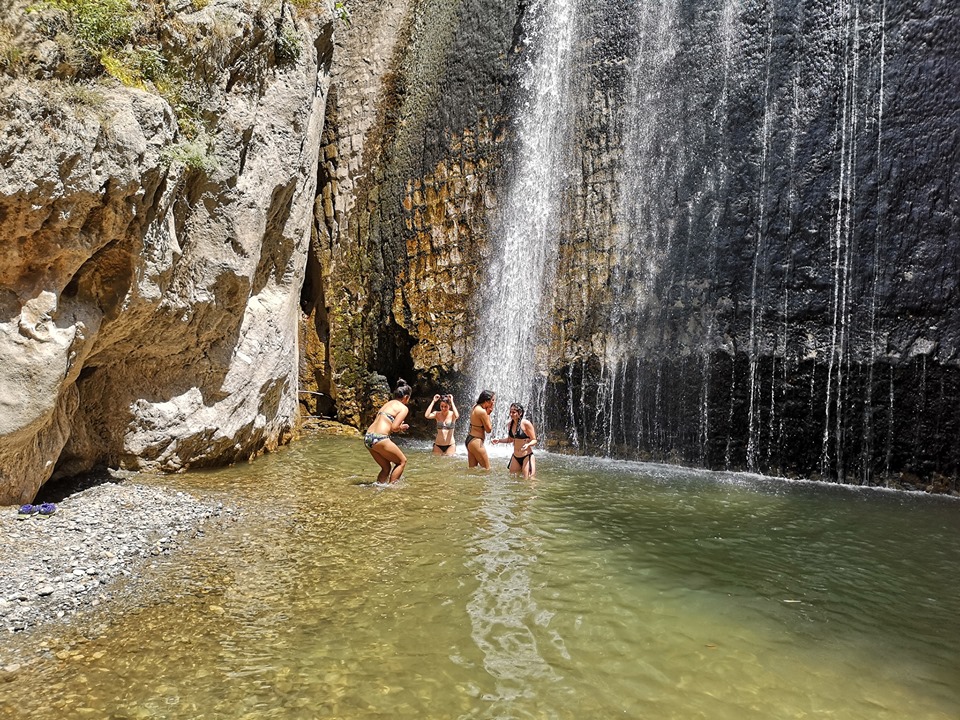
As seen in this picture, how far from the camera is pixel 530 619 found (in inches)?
193

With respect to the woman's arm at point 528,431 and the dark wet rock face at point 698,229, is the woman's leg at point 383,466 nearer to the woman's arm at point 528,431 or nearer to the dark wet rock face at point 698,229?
the woman's arm at point 528,431

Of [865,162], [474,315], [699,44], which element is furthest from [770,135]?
[474,315]

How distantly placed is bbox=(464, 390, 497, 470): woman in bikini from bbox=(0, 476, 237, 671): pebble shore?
3.77m

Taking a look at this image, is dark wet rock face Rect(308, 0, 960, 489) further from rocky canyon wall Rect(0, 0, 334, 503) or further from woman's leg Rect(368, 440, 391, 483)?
woman's leg Rect(368, 440, 391, 483)

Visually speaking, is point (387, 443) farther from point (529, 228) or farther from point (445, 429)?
point (529, 228)

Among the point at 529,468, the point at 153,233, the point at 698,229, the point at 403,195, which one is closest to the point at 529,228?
the point at 403,195

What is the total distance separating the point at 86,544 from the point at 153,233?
3472 millimetres

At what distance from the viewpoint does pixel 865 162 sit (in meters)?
10.9

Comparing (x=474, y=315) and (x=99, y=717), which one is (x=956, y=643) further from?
(x=474, y=315)

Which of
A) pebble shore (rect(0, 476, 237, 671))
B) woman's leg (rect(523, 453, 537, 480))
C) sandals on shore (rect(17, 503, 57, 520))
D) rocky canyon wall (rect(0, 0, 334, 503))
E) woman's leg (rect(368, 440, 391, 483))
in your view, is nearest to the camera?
pebble shore (rect(0, 476, 237, 671))

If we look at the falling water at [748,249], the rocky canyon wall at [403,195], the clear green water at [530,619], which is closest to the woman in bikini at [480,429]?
the clear green water at [530,619]

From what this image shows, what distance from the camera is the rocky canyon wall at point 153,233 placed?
6.19 meters

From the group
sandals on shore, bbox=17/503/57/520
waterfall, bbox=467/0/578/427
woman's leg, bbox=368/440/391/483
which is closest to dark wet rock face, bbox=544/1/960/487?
waterfall, bbox=467/0/578/427

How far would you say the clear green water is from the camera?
3891 millimetres
